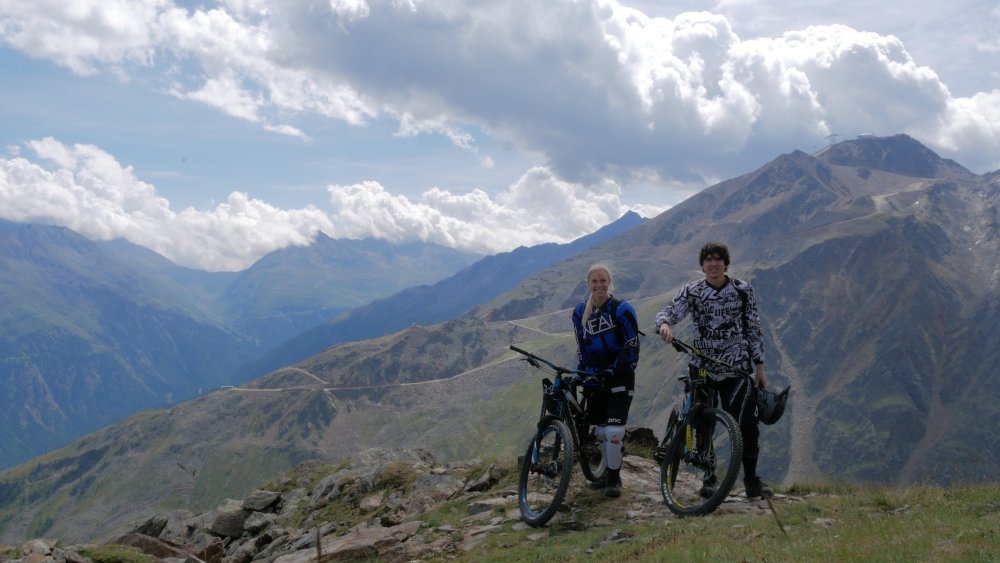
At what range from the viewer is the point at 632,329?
1095 centimetres

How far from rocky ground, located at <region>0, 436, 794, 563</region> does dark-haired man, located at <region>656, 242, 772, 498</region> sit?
4.19 ft

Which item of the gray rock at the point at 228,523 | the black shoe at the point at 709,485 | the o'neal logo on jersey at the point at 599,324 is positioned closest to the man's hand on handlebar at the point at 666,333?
the o'neal logo on jersey at the point at 599,324

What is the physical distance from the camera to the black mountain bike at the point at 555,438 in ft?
35.6

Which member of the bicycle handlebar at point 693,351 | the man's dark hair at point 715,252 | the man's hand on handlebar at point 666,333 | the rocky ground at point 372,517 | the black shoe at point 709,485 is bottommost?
the rocky ground at point 372,517

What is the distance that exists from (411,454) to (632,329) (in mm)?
17368

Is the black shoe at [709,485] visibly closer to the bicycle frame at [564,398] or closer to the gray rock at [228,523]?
the bicycle frame at [564,398]

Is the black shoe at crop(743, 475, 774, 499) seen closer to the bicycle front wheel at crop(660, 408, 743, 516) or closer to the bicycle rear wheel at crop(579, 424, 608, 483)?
the bicycle front wheel at crop(660, 408, 743, 516)

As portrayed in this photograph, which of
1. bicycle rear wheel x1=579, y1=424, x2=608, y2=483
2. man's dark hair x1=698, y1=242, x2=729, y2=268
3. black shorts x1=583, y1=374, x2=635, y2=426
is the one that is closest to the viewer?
man's dark hair x1=698, y1=242, x2=729, y2=268

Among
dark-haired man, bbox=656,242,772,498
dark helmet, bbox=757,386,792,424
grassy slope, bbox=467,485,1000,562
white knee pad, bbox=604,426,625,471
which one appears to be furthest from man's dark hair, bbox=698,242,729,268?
grassy slope, bbox=467,485,1000,562

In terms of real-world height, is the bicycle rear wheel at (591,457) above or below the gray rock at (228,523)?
above

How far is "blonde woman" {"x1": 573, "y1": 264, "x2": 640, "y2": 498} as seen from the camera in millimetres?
10961

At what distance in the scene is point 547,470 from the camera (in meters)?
11.0

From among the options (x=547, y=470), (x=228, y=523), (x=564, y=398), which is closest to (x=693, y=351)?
(x=564, y=398)

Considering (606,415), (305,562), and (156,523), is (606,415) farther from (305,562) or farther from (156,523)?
(156,523)
